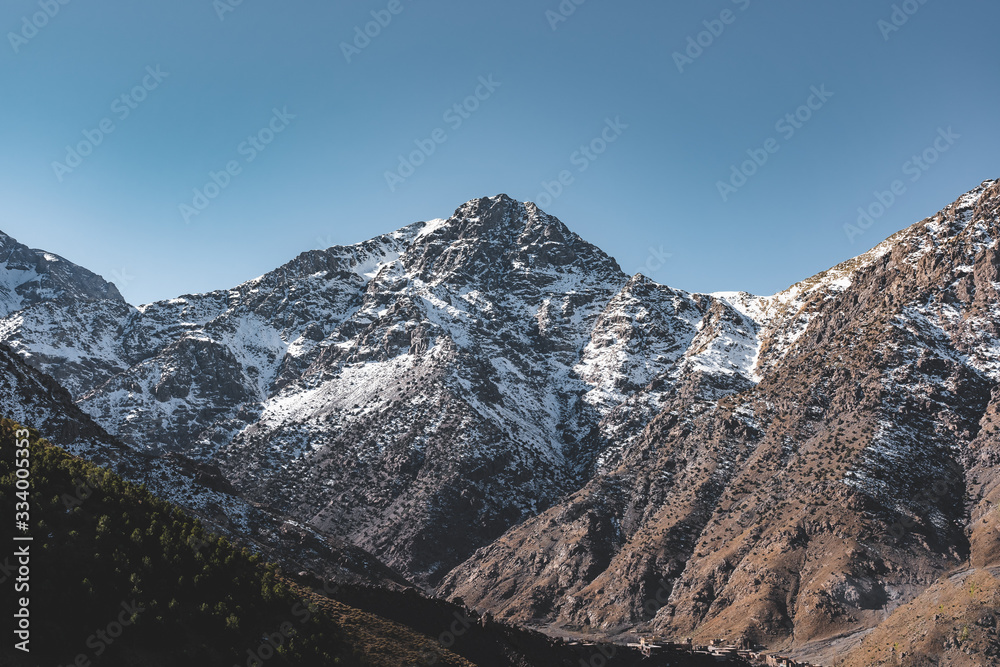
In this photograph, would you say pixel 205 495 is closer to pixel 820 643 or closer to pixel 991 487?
pixel 820 643

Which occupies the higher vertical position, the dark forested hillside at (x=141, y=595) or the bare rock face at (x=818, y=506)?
the bare rock face at (x=818, y=506)

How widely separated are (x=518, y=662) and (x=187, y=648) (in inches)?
1638

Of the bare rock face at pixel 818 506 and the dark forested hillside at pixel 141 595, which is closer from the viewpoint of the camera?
the dark forested hillside at pixel 141 595

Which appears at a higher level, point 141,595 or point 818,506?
point 818,506

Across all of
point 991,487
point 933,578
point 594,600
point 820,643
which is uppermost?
point 991,487

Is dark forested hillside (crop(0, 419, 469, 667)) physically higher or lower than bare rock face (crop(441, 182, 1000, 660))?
lower

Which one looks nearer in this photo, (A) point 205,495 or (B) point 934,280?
(A) point 205,495

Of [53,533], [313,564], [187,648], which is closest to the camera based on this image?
[187,648]

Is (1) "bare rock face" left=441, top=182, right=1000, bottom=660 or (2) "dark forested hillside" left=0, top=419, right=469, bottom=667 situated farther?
(1) "bare rock face" left=441, top=182, right=1000, bottom=660

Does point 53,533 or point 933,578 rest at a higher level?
point 933,578

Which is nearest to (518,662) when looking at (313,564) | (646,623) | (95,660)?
(95,660)

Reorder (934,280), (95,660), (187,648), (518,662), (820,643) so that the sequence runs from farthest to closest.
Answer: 1. (934,280)
2. (820,643)
3. (518,662)
4. (187,648)
5. (95,660)

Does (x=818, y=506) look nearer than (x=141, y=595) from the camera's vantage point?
No

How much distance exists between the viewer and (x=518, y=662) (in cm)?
8244
